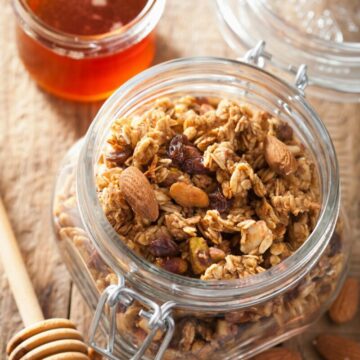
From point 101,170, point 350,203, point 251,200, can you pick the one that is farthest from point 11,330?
point 350,203

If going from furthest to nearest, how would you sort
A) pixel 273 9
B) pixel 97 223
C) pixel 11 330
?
pixel 273 9 → pixel 11 330 → pixel 97 223

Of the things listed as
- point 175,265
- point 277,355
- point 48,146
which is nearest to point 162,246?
point 175,265

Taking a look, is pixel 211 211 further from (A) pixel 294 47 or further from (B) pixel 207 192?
(A) pixel 294 47

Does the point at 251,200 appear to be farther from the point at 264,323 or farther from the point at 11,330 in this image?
the point at 11,330

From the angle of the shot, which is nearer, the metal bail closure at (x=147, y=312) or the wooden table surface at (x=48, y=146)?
the metal bail closure at (x=147, y=312)

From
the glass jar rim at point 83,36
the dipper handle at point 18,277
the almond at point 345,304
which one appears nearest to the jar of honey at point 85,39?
the glass jar rim at point 83,36

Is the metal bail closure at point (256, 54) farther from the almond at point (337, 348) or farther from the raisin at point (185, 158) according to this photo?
the almond at point (337, 348)

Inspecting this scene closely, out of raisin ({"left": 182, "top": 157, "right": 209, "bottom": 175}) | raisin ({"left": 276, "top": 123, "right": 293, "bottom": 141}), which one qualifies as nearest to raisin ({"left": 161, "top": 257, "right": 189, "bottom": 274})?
A: raisin ({"left": 182, "top": 157, "right": 209, "bottom": 175})
